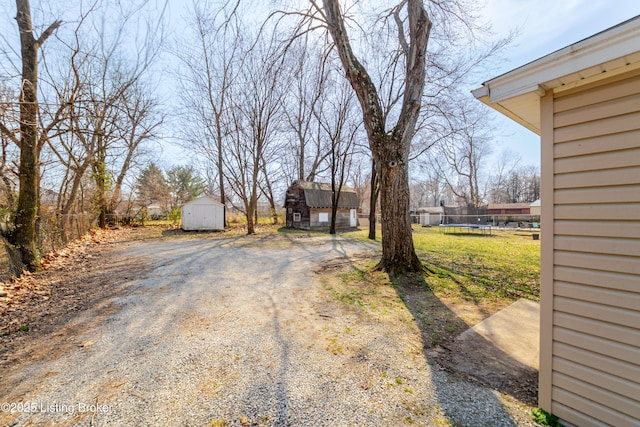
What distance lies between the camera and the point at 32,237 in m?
5.48

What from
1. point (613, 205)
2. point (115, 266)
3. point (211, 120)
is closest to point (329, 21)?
point (613, 205)

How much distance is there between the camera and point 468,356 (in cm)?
255

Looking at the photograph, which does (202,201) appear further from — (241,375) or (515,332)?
(515,332)

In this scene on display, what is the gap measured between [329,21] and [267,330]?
233 inches

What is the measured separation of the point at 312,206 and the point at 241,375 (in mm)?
16765

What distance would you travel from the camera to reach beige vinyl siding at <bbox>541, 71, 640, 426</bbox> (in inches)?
63.1

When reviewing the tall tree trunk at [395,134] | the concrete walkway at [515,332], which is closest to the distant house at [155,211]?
the tall tree trunk at [395,134]

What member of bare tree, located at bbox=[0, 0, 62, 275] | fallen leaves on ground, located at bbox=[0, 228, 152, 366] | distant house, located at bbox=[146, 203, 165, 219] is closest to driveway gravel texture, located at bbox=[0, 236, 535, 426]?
fallen leaves on ground, located at bbox=[0, 228, 152, 366]

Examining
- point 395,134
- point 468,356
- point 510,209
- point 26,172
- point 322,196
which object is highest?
point 395,134

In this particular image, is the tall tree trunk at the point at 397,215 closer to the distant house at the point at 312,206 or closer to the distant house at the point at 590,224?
the distant house at the point at 590,224

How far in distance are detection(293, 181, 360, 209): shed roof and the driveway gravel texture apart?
1531 centimetres

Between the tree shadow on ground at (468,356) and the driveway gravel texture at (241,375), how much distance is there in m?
0.12

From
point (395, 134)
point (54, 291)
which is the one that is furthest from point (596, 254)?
point (54, 291)

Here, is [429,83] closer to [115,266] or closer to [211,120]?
[115,266]
